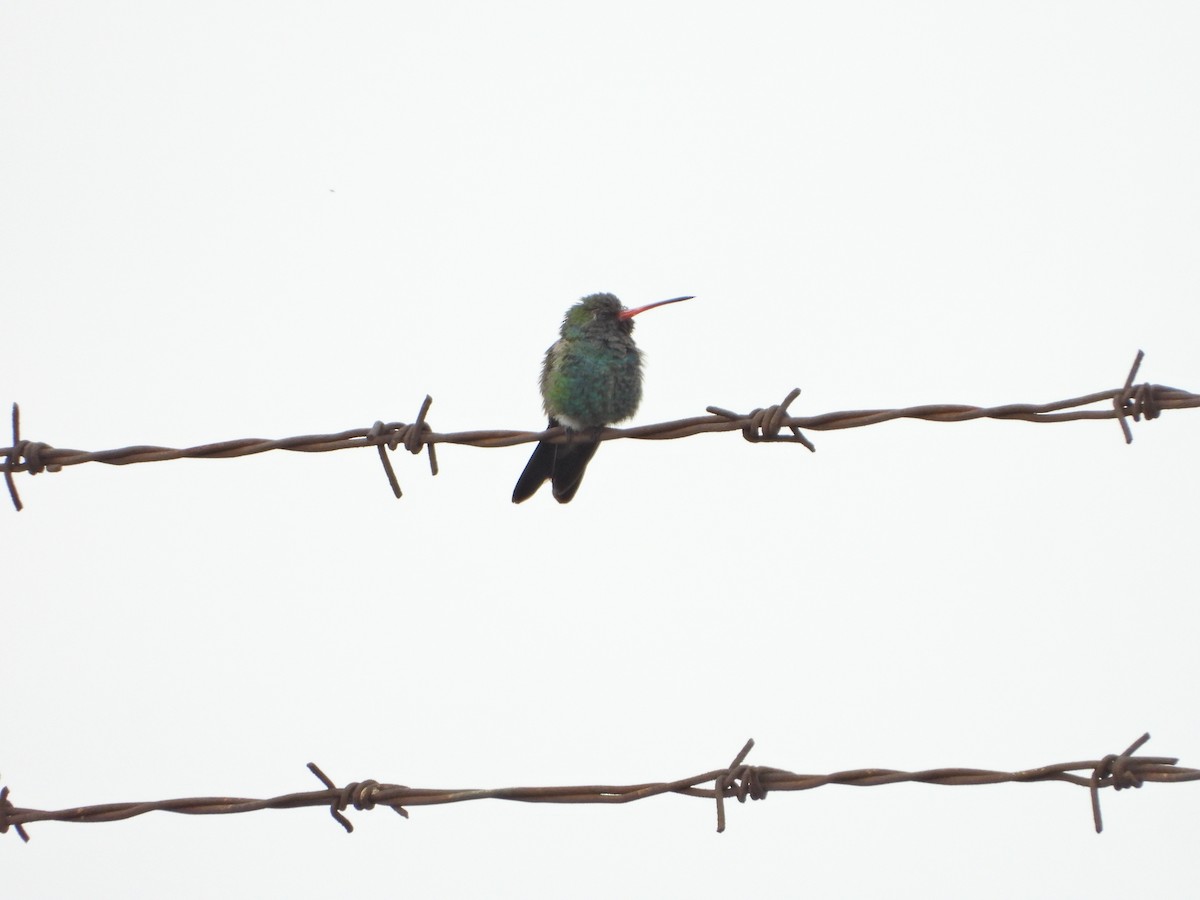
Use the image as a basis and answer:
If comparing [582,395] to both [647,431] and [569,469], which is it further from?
[647,431]

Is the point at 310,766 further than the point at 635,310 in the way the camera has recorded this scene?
No

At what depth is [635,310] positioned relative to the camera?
293 inches

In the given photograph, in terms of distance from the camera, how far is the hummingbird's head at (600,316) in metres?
7.49

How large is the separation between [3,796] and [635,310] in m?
4.25

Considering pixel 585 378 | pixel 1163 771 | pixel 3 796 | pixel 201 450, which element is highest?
pixel 585 378

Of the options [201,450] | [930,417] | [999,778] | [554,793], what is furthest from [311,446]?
[999,778]

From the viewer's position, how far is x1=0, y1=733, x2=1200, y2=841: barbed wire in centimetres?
332

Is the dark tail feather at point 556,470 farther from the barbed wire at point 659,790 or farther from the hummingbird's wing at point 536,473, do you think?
the barbed wire at point 659,790

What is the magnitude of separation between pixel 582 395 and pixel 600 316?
0.64 metres

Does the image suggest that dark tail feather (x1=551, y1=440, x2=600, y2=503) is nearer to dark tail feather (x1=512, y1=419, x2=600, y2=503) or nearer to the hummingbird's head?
dark tail feather (x1=512, y1=419, x2=600, y2=503)

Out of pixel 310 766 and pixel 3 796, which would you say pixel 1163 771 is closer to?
pixel 310 766

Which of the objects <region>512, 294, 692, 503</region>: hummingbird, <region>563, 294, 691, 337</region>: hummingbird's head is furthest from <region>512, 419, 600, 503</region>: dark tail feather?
<region>563, 294, 691, 337</region>: hummingbird's head

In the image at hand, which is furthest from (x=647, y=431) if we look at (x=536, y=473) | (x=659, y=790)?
(x=536, y=473)

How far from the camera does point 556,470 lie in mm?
7078
